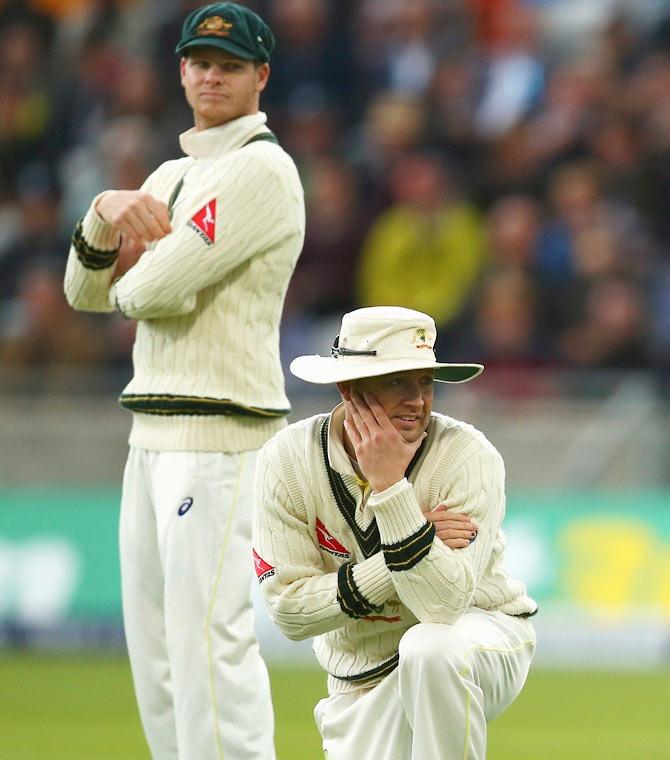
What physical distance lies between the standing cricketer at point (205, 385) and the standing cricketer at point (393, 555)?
0.43 meters

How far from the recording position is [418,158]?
12586mm

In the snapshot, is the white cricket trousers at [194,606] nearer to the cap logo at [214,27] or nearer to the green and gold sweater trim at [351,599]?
the green and gold sweater trim at [351,599]

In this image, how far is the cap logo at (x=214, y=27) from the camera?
18.2 feet

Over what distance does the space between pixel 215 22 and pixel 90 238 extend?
780 mm

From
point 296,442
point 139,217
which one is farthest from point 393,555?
point 139,217

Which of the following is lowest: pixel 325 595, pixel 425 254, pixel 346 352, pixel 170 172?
pixel 325 595

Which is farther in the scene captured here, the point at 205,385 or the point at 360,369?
the point at 205,385

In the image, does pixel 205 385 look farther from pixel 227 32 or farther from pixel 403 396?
pixel 227 32

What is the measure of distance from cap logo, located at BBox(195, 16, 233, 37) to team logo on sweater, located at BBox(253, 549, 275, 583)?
1.67m

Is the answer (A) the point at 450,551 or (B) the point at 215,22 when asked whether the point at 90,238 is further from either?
(A) the point at 450,551

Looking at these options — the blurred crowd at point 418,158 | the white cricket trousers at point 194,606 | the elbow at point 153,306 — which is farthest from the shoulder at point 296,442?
the blurred crowd at point 418,158

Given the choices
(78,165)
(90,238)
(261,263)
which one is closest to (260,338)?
(261,263)

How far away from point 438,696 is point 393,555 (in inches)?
15.4

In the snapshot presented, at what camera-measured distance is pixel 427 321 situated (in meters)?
4.79
